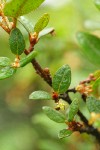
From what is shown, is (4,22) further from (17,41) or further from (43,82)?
(43,82)

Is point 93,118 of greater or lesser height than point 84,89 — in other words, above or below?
above

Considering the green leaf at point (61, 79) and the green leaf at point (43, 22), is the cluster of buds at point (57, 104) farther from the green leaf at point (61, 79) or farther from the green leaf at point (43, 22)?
the green leaf at point (43, 22)

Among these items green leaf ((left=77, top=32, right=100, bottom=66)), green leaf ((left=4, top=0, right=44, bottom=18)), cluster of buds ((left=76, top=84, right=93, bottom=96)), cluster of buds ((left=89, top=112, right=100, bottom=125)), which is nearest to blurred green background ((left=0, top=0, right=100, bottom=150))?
green leaf ((left=77, top=32, right=100, bottom=66))

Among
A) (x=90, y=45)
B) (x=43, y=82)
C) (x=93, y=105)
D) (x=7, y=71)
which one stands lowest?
(x=43, y=82)

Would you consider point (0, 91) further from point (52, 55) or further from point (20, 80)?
point (52, 55)

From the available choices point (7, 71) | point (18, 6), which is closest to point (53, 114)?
point (7, 71)

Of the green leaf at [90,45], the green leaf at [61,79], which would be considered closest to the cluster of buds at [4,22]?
the green leaf at [61,79]

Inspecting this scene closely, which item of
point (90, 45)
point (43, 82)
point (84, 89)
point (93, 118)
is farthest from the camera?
point (43, 82)

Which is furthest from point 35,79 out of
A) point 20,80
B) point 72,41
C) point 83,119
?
point 83,119
